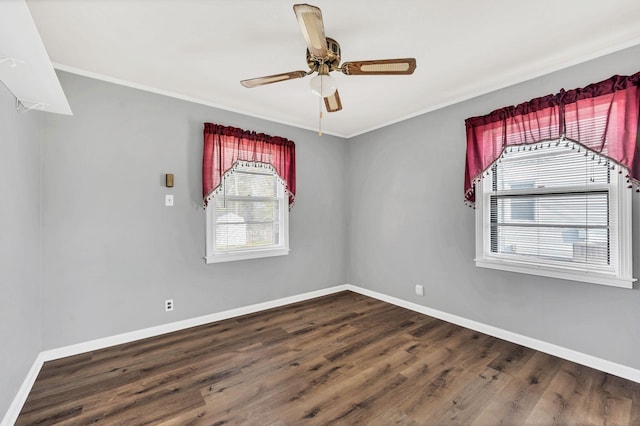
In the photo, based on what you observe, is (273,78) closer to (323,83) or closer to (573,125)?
(323,83)

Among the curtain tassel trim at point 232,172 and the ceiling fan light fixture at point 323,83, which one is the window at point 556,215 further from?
the curtain tassel trim at point 232,172

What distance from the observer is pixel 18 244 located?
192 cm

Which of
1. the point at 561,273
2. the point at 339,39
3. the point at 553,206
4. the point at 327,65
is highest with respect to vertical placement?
the point at 339,39

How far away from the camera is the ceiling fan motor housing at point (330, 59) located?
1.98 meters

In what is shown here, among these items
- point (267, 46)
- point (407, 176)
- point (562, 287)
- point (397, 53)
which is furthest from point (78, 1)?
point (562, 287)

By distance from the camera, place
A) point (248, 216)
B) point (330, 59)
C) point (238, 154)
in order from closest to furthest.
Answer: point (330, 59), point (238, 154), point (248, 216)

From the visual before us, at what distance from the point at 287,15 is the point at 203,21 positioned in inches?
23.4

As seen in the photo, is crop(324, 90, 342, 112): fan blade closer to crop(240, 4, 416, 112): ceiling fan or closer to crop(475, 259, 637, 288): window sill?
crop(240, 4, 416, 112): ceiling fan

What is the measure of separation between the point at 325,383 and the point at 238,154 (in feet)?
8.56

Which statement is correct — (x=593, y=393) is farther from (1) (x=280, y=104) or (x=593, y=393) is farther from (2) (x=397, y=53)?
(1) (x=280, y=104)

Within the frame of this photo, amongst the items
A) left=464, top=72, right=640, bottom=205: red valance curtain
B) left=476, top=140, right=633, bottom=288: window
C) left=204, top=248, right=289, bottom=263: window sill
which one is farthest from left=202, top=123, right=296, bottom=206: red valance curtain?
left=476, top=140, right=633, bottom=288: window

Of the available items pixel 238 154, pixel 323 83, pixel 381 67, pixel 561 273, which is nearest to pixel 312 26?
pixel 323 83

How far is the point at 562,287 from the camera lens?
2.49 m

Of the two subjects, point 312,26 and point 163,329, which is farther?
point 163,329
